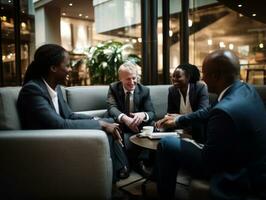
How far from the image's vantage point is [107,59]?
4695 millimetres

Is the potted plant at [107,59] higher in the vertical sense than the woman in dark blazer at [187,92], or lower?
higher

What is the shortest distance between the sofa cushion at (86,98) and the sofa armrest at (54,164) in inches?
55.3

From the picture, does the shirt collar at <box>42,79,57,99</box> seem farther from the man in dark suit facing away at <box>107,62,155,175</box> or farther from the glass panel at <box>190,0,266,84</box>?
the glass panel at <box>190,0,266,84</box>

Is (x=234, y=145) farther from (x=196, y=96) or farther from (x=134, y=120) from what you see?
(x=196, y=96)

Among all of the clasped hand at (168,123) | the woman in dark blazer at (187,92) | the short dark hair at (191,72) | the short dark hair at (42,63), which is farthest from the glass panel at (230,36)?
the short dark hair at (42,63)

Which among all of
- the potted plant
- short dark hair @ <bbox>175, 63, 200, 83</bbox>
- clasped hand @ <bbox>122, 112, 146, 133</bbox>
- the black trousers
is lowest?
the black trousers

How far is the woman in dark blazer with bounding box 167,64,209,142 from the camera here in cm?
308

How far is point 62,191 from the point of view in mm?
1946

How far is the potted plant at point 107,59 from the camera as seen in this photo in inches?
185

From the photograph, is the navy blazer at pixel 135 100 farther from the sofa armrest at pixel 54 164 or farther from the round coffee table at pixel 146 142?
the sofa armrest at pixel 54 164

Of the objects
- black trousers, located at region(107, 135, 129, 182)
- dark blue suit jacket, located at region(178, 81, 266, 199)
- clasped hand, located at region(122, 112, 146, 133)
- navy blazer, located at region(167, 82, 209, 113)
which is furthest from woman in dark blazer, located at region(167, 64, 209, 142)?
dark blue suit jacket, located at region(178, 81, 266, 199)

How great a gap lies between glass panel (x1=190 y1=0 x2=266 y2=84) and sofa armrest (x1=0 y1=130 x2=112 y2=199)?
2.77 meters

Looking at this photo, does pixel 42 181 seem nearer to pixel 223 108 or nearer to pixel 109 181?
pixel 109 181

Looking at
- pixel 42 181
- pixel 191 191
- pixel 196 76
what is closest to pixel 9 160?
pixel 42 181
